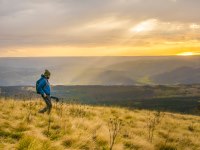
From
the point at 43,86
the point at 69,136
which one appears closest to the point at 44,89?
the point at 43,86

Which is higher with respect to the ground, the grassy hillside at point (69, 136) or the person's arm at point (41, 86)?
the person's arm at point (41, 86)

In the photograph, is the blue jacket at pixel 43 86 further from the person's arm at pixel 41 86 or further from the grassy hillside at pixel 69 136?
the grassy hillside at pixel 69 136

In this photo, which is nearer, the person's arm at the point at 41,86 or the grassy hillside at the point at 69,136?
the grassy hillside at the point at 69,136

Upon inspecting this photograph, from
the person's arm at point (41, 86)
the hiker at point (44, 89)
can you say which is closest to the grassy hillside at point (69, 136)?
the hiker at point (44, 89)

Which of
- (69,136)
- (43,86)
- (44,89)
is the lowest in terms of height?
(69,136)

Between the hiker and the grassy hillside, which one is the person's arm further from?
the grassy hillside

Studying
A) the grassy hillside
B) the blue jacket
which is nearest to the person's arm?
the blue jacket

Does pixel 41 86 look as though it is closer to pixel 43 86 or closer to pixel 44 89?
pixel 43 86

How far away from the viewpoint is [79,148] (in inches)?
360

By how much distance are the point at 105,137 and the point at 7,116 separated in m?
4.44

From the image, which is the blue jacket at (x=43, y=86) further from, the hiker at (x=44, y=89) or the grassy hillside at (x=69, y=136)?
the grassy hillside at (x=69, y=136)

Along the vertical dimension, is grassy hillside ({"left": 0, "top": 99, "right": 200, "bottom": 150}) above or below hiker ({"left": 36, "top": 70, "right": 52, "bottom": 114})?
below

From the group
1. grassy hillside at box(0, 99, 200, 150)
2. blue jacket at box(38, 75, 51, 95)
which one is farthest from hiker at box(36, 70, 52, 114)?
grassy hillside at box(0, 99, 200, 150)

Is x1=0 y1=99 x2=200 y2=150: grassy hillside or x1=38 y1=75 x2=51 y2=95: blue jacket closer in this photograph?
x1=0 y1=99 x2=200 y2=150: grassy hillside
